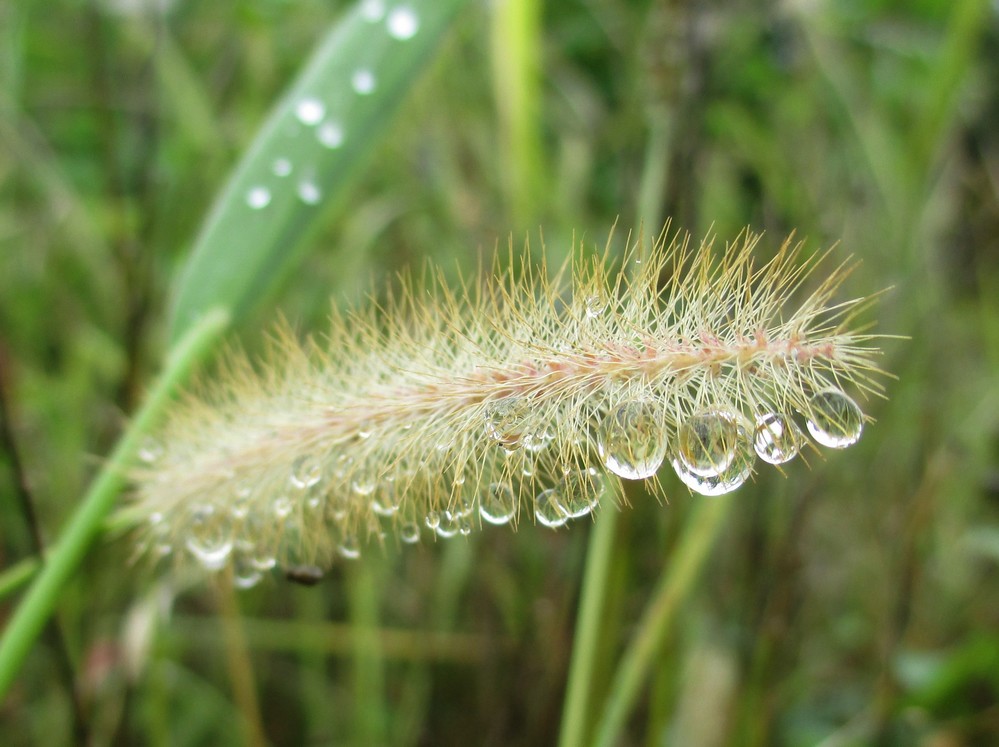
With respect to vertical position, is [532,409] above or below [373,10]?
below

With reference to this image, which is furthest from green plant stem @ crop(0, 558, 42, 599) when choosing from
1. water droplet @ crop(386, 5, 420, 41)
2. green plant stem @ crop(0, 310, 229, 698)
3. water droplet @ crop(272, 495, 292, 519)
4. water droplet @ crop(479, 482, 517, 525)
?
water droplet @ crop(386, 5, 420, 41)

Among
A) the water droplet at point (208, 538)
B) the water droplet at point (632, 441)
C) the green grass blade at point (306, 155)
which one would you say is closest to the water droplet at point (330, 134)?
the green grass blade at point (306, 155)

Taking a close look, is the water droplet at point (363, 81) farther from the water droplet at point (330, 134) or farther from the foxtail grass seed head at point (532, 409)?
the foxtail grass seed head at point (532, 409)

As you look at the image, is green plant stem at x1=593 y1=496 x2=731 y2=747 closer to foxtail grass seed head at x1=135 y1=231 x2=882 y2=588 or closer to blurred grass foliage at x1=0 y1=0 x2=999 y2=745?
blurred grass foliage at x1=0 y1=0 x2=999 y2=745

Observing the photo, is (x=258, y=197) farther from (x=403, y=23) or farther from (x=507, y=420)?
(x=507, y=420)

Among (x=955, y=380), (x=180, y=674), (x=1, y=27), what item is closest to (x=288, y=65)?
(x=1, y=27)

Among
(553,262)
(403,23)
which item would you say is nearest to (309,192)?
(403,23)

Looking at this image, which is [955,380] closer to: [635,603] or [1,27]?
[635,603]
